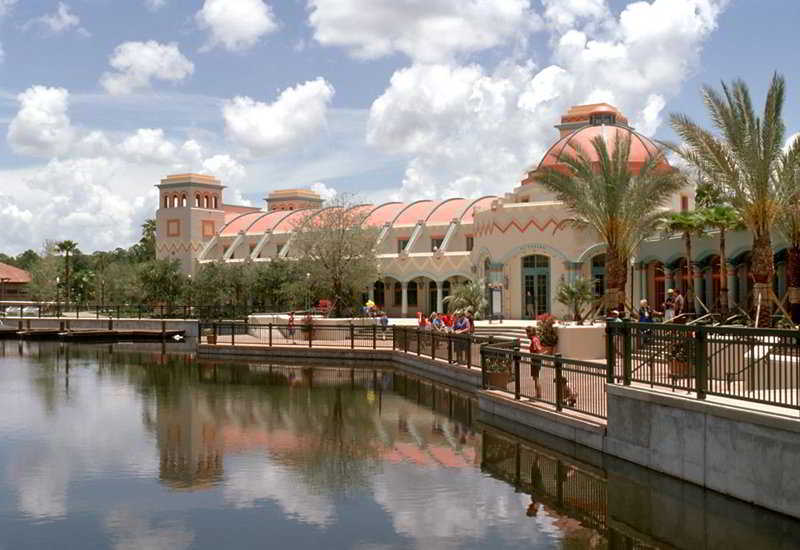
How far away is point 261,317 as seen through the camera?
4397cm

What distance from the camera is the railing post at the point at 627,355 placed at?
13.6 m

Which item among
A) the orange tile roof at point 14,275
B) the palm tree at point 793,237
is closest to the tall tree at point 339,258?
the palm tree at point 793,237

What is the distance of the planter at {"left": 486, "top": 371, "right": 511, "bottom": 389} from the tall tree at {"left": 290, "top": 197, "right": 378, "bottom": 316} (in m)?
24.4

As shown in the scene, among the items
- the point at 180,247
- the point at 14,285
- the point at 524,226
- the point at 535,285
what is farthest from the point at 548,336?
the point at 14,285

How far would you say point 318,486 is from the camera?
12805 mm

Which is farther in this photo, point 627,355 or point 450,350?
point 450,350

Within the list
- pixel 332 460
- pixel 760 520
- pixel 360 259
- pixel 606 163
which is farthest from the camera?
pixel 360 259

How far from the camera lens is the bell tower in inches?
2702

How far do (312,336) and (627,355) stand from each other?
24.1 m

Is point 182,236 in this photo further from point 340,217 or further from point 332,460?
point 332,460

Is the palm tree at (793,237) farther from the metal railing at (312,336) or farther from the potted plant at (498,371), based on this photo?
the metal railing at (312,336)

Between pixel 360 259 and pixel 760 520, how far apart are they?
3597cm

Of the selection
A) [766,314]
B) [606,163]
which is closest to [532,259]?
[606,163]

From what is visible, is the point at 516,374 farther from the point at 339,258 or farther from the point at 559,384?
the point at 339,258
